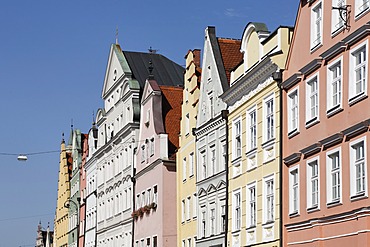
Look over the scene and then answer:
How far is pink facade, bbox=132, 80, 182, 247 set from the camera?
49.8 metres

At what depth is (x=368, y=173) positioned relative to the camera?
24.8m

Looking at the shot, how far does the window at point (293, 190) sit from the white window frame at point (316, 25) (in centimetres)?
463

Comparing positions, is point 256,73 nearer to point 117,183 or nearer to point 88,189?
point 117,183

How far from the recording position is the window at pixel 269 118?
112 ft

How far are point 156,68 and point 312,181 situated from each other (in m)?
37.0

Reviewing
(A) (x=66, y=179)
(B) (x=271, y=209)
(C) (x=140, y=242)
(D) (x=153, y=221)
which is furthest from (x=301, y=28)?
(A) (x=66, y=179)

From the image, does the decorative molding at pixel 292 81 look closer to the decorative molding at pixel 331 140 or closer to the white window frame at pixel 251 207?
the decorative molding at pixel 331 140

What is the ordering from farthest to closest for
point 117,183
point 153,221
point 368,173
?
1. point 117,183
2. point 153,221
3. point 368,173

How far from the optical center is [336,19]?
28.3m

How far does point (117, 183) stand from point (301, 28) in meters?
34.1

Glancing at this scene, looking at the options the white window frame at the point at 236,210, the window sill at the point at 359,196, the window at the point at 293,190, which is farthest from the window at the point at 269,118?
the window sill at the point at 359,196

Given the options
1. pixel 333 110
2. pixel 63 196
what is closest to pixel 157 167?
pixel 333 110

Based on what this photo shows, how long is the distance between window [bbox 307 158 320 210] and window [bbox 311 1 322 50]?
13.5 ft

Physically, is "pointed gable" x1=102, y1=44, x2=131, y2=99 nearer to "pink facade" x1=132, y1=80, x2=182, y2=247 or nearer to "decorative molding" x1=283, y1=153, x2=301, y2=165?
"pink facade" x1=132, y1=80, x2=182, y2=247
